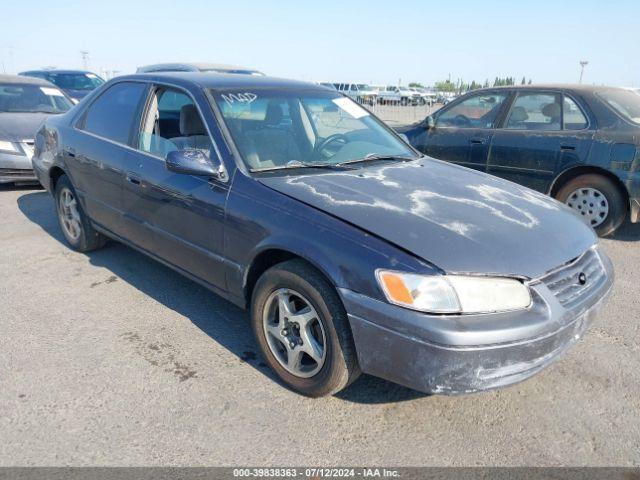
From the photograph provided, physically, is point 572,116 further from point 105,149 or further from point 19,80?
point 19,80

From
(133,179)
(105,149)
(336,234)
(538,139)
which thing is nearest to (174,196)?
(133,179)

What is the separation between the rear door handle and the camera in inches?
144

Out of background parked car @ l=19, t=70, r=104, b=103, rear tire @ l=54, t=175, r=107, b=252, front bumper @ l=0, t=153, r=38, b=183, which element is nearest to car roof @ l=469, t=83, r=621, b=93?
rear tire @ l=54, t=175, r=107, b=252

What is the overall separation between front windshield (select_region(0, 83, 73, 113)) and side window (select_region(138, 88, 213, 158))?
553 cm

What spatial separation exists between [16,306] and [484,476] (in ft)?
10.9

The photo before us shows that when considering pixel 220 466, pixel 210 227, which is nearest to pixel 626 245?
pixel 210 227

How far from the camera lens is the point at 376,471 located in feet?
7.41

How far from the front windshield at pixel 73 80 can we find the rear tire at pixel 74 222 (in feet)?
41.0

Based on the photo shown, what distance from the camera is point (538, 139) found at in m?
5.74

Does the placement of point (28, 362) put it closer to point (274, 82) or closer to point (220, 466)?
point (220, 466)

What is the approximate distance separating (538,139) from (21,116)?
716cm

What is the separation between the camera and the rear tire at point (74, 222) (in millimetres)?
4645

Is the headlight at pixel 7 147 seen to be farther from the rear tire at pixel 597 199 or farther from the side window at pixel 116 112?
the rear tire at pixel 597 199

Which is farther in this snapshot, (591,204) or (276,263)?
(591,204)
